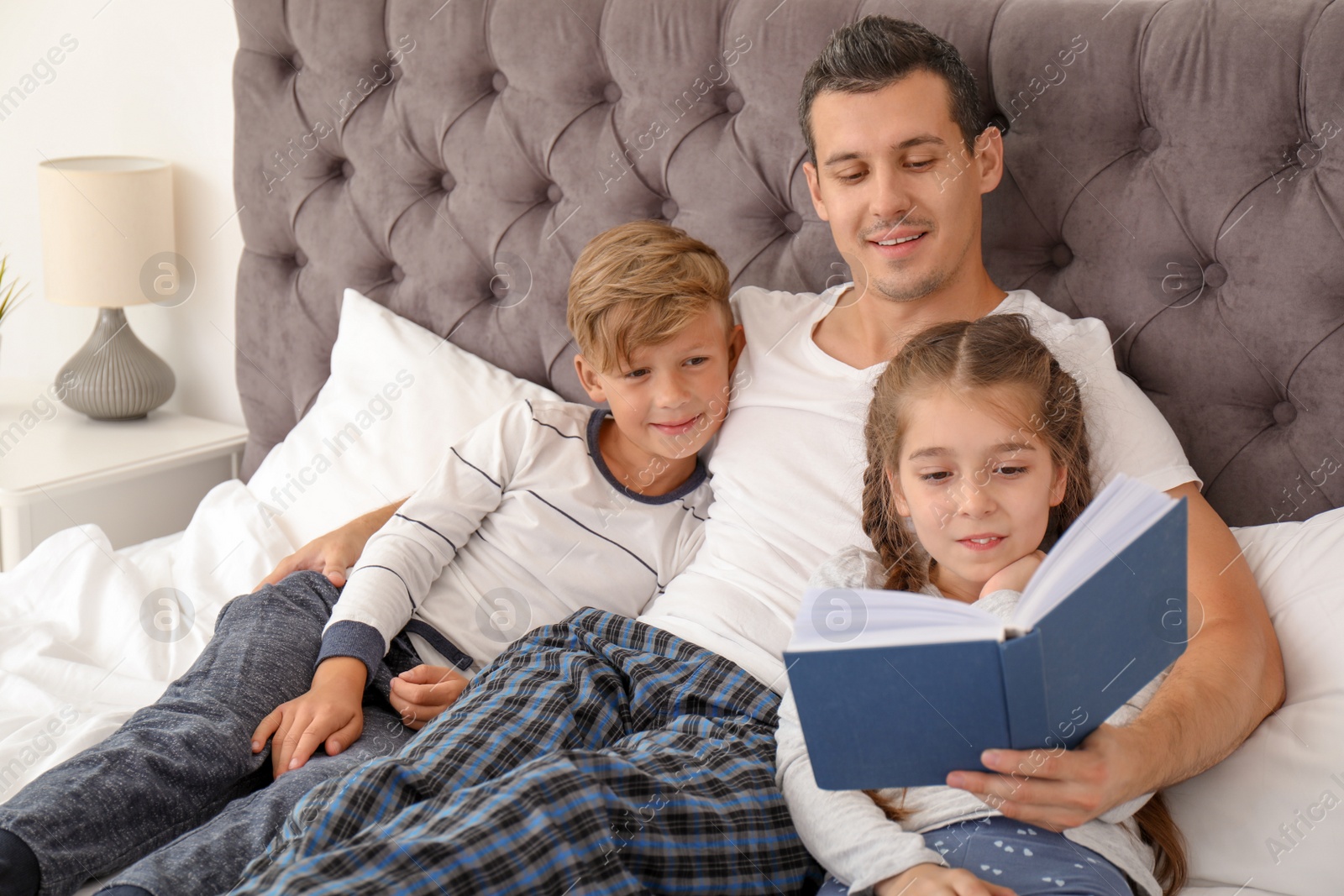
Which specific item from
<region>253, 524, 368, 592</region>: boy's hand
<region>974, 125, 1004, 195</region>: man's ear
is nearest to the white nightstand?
<region>253, 524, 368, 592</region>: boy's hand

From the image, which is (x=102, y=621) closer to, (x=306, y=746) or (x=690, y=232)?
(x=306, y=746)

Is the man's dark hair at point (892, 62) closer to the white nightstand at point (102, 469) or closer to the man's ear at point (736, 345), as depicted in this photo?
the man's ear at point (736, 345)

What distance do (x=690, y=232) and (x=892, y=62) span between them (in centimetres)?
46

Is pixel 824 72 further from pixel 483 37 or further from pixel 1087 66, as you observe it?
pixel 483 37

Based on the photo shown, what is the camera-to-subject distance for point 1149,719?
106 cm

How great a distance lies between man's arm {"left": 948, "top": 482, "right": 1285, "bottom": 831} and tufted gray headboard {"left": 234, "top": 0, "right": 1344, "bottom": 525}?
8.3 inches

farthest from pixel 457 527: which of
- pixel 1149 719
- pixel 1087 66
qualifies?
pixel 1087 66

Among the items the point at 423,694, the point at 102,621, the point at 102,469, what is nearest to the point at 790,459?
the point at 423,694

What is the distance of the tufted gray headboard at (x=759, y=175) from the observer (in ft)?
4.42

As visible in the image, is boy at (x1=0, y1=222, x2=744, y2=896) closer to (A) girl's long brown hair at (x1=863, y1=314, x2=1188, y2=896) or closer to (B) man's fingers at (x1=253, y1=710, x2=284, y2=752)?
(B) man's fingers at (x1=253, y1=710, x2=284, y2=752)

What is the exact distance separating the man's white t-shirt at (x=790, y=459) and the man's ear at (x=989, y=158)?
0.15 meters

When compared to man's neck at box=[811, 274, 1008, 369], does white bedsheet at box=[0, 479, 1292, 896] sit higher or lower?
lower

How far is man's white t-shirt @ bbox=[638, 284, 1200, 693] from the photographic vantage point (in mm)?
1323

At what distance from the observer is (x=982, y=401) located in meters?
1.17
